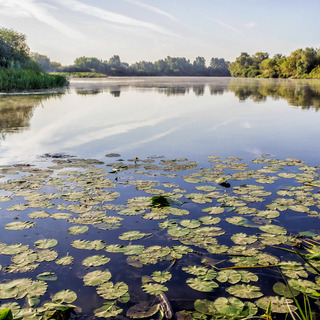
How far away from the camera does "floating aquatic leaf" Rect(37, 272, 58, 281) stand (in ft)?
9.19

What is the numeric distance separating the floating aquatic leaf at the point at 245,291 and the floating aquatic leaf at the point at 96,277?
1040 mm

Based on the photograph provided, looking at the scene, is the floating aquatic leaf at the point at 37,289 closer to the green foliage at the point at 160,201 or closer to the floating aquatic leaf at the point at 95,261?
the floating aquatic leaf at the point at 95,261

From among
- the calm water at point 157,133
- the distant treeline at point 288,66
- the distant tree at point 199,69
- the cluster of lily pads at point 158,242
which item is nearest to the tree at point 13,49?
the calm water at point 157,133

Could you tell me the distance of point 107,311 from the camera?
2.44 meters

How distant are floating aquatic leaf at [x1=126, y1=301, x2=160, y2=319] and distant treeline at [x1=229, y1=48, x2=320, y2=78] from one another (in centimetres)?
8514

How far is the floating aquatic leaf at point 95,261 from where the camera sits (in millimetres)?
3016

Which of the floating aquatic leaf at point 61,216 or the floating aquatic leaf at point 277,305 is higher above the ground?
the floating aquatic leaf at point 61,216

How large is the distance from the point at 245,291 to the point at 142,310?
2.81ft

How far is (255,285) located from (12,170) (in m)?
4.72

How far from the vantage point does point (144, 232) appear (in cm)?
366

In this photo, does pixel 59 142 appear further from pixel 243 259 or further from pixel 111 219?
pixel 243 259

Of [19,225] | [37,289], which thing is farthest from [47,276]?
[19,225]

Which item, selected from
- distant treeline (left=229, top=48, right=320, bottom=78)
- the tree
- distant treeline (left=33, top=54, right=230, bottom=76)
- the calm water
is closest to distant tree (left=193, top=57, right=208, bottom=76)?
distant treeline (left=33, top=54, right=230, bottom=76)

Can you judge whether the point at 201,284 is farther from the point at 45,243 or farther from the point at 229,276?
the point at 45,243
